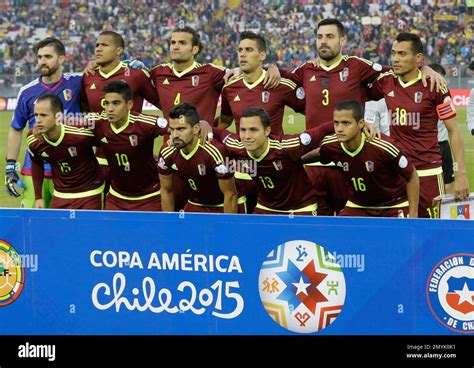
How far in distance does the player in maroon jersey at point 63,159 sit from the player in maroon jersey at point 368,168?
86.3 inches

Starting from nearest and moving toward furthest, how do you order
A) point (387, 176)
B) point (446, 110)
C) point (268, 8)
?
point (387, 176) < point (446, 110) < point (268, 8)

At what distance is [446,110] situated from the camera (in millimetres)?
8617

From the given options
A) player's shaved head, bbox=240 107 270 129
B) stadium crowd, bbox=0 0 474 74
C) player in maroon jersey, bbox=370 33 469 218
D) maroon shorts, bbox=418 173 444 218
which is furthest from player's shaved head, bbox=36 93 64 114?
stadium crowd, bbox=0 0 474 74

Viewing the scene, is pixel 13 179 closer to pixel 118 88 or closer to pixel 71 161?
pixel 71 161

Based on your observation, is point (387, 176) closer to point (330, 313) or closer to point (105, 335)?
point (330, 313)

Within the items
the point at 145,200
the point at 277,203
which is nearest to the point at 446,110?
the point at 277,203

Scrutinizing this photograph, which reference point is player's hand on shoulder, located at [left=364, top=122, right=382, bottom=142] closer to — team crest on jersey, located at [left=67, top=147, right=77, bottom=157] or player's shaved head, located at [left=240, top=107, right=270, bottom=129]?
player's shaved head, located at [left=240, top=107, right=270, bottom=129]

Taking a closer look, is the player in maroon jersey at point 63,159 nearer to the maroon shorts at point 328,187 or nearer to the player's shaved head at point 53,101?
the player's shaved head at point 53,101

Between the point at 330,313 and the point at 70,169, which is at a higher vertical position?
the point at 70,169

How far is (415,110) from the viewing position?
874 cm

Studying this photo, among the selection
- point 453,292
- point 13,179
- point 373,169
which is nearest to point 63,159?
point 13,179
